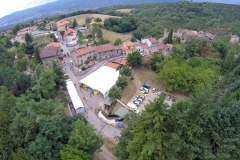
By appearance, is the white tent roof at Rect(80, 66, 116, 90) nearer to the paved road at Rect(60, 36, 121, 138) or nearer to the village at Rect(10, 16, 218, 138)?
the village at Rect(10, 16, 218, 138)

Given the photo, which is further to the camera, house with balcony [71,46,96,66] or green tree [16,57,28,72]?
house with balcony [71,46,96,66]

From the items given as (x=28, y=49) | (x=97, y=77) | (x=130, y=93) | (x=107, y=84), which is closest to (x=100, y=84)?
(x=107, y=84)

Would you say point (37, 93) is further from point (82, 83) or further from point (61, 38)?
point (61, 38)

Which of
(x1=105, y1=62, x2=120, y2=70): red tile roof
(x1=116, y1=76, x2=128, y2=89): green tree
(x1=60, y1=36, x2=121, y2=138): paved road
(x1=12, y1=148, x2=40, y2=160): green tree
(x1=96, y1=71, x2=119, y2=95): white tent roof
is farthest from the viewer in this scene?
(x1=105, y1=62, x2=120, y2=70): red tile roof

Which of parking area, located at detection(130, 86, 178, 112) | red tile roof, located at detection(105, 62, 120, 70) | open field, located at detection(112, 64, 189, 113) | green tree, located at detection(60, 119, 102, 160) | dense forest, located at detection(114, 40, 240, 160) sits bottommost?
parking area, located at detection(130, 86, 178, 112)

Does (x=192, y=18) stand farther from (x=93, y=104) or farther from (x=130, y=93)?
(x=93, y=104)

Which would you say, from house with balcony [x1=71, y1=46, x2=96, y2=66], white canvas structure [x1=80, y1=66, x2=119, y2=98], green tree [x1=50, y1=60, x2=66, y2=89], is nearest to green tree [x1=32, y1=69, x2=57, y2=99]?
green tree [x1=50, y1=60, x2=66, y2=89]

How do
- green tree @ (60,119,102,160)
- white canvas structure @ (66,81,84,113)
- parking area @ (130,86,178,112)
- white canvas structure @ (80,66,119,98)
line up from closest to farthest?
green tree @ (60,119,102,160), white canvas structure @ (66,81,84,113), parking area @ (130,86,178,112), white canvas structure @ (80,66,119,98)

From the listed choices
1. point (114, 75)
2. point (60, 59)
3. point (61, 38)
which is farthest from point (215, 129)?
point (61, 38)
